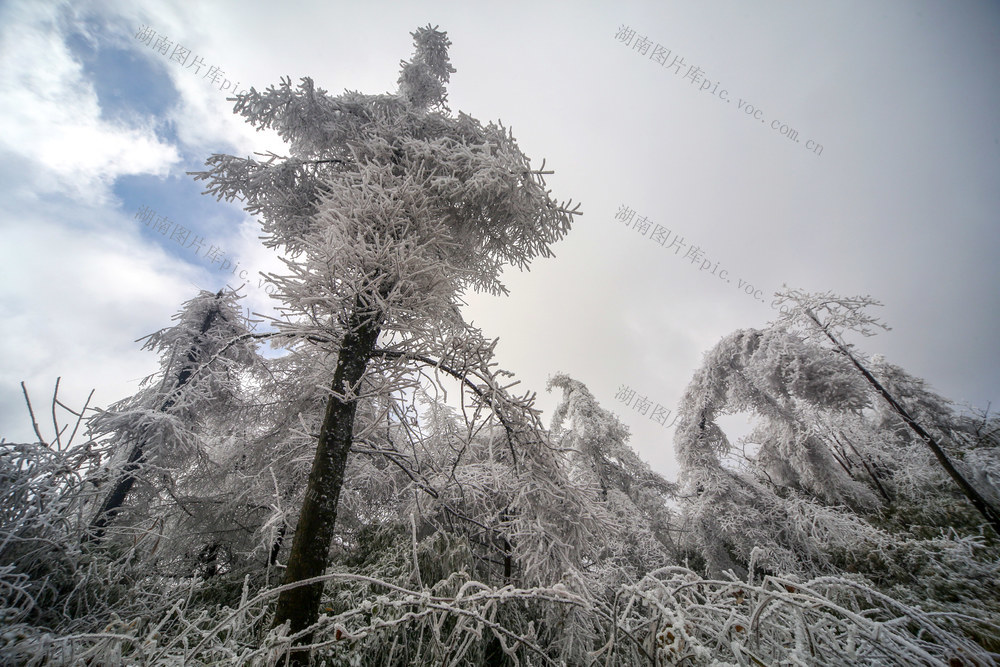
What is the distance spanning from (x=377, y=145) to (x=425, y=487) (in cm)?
420

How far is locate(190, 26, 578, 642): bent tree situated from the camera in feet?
10.5

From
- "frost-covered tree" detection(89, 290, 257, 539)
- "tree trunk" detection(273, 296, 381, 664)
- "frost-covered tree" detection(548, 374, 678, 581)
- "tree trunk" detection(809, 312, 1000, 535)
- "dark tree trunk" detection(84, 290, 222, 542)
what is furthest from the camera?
"frost-covered tree" detection(548, 374, 678, 581)

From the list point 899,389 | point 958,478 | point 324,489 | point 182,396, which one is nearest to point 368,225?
point 324,489

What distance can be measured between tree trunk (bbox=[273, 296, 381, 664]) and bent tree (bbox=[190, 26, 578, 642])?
0.4 inches

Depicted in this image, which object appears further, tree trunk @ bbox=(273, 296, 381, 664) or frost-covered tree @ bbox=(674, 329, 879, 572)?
frost-covered tree @ bbox=(674, 329, 879, 572)

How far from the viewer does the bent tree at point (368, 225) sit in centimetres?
321

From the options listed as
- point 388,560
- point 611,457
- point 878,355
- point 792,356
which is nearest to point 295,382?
point 388,560

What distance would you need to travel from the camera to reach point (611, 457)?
1098cm

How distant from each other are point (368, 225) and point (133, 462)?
4444 mm

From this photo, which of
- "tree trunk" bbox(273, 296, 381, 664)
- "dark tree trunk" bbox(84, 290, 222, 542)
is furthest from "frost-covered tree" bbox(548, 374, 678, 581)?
"dark tree trunk" bbox(84, 290, 222, 542)

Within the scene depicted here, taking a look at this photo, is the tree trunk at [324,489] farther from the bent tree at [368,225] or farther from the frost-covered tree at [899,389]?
the frost-covered tree at [899,389]

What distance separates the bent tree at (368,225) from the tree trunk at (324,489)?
10mm

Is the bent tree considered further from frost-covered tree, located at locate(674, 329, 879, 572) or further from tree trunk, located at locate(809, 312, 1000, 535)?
tree trunk, located at locate(809, 312, 1000, 535)

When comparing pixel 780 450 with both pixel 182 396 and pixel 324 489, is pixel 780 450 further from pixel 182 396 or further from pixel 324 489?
pixel 182 396
